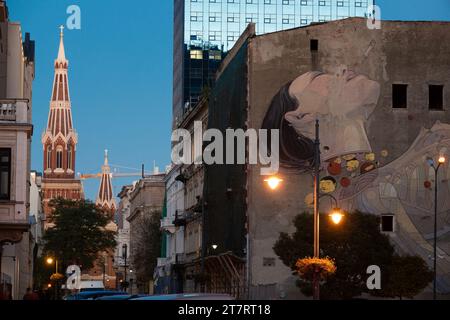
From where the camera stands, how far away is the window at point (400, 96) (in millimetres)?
70312

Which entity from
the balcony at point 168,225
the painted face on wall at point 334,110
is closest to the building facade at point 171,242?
the balcony at point 168,225

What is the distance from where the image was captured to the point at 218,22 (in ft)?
598

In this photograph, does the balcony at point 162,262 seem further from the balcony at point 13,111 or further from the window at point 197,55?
the window at point 197,55

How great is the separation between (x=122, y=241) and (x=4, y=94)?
433ft

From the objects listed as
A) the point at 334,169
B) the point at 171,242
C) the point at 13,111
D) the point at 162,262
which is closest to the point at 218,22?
the point at 162,262

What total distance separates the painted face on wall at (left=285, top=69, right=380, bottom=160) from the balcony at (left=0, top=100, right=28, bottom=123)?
76.2 ft

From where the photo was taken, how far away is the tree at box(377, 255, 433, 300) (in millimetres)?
64875

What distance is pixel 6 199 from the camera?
47.7 m

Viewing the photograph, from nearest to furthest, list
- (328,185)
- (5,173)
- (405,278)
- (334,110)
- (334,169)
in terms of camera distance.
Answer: (5,173)
(405,278)
(328,185)
(334,169)
(334,110)

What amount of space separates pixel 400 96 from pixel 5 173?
30.5 m

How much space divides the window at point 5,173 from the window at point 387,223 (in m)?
27.5

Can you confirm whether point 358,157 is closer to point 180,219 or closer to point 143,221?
point 180,219
